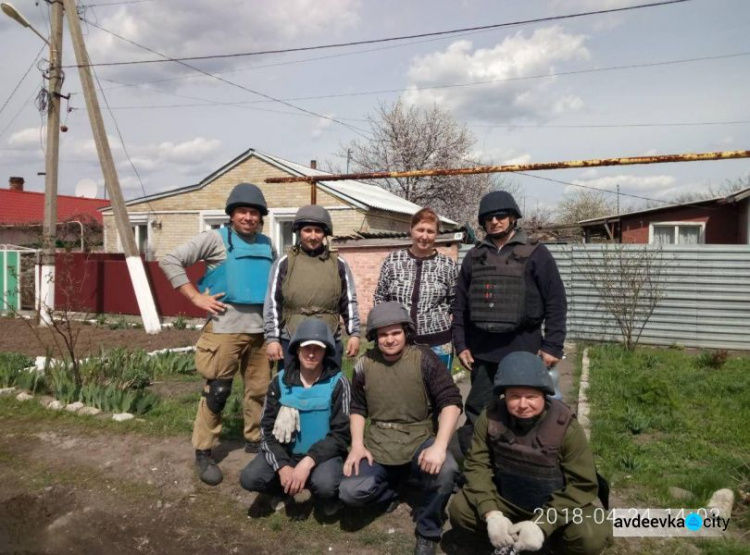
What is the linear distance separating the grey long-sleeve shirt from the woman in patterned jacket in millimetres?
900

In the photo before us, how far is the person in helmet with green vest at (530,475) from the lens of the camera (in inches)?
97.7

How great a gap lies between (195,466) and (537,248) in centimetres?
281

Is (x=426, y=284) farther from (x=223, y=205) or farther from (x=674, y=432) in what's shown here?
(x=223, y=205)

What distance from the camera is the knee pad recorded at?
3.65 metres

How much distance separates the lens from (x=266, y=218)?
50.0 ft

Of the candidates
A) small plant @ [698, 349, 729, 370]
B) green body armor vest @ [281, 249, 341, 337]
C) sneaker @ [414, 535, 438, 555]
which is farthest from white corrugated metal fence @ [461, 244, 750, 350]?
sneaker @ [414, 535, 438, 555]

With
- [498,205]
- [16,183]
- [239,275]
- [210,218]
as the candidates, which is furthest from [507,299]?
[16,183]

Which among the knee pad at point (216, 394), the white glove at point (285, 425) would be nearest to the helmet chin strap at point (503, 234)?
the white glove at point (285, 425)

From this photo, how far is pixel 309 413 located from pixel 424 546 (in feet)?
3.23

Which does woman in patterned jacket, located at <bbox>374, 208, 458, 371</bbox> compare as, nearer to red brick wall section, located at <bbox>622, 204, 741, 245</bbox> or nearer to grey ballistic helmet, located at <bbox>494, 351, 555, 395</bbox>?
grey ballistic helmet, located at <bbox>494, 351, 555, 395</bbox>

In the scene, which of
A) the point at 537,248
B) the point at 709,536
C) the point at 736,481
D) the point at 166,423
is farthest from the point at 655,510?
the point at 166,423

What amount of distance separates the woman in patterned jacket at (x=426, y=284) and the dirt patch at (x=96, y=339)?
6.53m

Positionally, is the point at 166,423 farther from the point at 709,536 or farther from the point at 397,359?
the point at 709,536

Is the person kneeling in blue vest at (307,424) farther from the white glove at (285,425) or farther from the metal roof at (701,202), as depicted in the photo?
the metal roof at (701,202)
